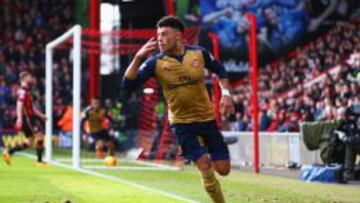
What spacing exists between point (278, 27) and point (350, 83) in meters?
12.8

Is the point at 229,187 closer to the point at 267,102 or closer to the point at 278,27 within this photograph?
the point at 267,102

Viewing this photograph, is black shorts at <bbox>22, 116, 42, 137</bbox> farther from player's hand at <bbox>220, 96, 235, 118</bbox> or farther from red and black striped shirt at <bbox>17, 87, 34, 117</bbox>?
player's hand at <bbox>220, 96, 235, 118</bbox>

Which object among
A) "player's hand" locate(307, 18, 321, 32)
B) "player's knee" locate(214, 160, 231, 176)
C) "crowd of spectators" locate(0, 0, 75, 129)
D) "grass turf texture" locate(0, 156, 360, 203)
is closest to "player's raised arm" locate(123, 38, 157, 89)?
"player's knee" locate(214, 160, 231, 176)

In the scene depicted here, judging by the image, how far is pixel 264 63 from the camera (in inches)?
1449

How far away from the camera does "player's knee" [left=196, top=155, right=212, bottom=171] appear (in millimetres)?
9133

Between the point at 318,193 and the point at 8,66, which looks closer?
the point at 318,193

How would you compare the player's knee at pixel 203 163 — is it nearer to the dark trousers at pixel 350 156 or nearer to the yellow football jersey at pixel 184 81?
the yellow football jersey at pixel 184 81

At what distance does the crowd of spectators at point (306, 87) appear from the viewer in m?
23.6

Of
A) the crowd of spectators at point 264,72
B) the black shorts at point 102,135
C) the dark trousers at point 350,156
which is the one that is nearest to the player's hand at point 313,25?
the crowd of spectators at point 264,72

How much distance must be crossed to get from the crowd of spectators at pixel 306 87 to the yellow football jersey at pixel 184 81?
10.7 m

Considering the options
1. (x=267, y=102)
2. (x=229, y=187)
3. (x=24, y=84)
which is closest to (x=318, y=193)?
(x=229, y=187)

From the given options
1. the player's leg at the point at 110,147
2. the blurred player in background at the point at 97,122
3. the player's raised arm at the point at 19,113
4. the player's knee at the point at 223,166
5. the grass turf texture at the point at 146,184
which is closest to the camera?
the player's knee at the point at 223,166

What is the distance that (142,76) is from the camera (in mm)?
9125

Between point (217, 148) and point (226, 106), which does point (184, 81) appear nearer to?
point (226, 106)
